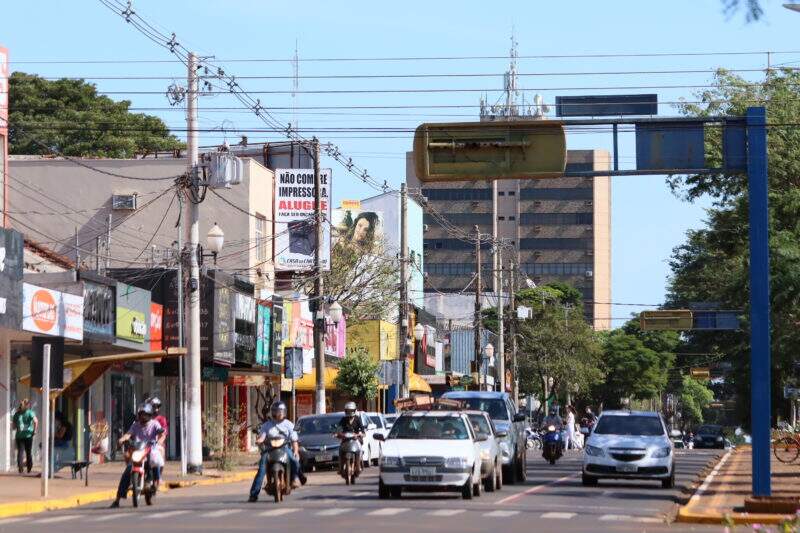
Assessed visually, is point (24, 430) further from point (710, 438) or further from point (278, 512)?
point (710, 438)

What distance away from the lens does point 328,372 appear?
6594 cm

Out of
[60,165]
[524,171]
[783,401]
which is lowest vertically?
[783,401]

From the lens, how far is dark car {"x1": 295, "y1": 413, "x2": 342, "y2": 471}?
41500 mm

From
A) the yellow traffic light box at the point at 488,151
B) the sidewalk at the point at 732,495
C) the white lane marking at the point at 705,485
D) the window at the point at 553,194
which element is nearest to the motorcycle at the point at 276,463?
the yellow traffic light box at the point at 488,151

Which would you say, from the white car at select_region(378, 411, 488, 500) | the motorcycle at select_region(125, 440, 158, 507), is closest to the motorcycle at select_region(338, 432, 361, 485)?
the white car at select_region(378, 411, 488, 500)

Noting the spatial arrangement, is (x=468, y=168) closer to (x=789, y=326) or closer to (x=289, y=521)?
(x=289, y=521)

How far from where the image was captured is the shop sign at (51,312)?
3434cm

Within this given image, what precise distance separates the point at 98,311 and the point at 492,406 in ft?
33.8

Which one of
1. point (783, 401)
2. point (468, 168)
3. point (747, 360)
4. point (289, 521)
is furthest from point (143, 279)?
point (783, 401)

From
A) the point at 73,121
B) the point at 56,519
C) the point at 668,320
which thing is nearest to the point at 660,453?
the point at 56,519

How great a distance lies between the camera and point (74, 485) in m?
31.9

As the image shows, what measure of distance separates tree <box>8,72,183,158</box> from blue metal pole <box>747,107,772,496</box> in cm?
5335

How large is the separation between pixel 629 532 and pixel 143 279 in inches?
1145

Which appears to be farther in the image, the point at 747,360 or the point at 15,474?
the point at 747,360
